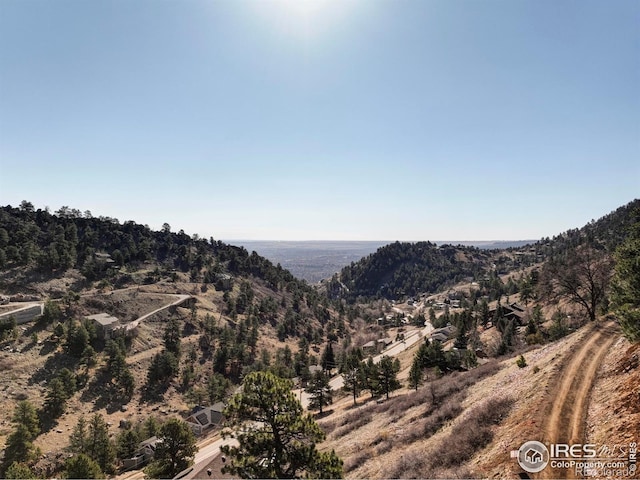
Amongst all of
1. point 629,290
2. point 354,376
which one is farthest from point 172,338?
point 629,290

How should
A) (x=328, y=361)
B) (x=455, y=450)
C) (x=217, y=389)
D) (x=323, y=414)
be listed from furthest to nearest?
(x=328, y=361) → (x=217, y=389) → (x=323, y=414) → (x=455, y=450)

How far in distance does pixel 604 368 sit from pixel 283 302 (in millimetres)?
154831

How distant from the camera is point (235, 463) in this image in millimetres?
16422

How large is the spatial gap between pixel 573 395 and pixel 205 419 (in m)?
70.2

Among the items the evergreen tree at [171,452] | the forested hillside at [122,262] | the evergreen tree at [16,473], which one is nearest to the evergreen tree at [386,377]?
the evergreen tree at [171,452]

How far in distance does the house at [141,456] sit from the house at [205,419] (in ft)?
36.6

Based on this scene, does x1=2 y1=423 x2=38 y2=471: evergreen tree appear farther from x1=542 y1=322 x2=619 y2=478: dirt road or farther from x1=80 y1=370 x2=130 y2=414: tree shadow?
x1=542 y1=322 x2=619 y2=478: dirt road

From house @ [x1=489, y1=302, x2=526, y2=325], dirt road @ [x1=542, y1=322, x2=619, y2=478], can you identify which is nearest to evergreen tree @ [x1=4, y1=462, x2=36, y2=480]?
dirt road @ [x1=542, y1=322, x2=619, y2=478]

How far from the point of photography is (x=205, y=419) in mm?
69125

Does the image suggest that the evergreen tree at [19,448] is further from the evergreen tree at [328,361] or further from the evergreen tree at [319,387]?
the evergreen tree at [328,361]

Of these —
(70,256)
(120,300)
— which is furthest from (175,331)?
(70,256)

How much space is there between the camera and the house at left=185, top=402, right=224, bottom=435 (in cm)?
6706

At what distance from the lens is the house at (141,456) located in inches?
2131

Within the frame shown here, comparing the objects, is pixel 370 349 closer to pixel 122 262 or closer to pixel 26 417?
pixel 26 417
